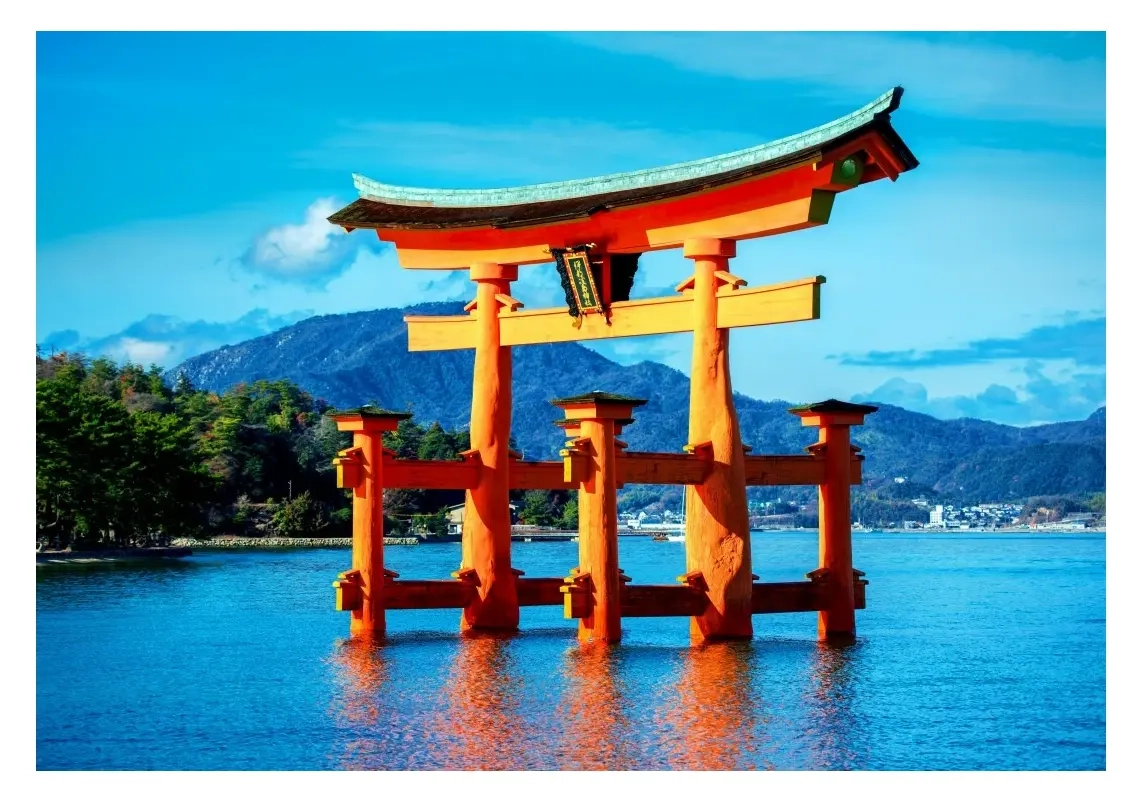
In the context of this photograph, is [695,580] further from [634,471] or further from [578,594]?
[634,471]

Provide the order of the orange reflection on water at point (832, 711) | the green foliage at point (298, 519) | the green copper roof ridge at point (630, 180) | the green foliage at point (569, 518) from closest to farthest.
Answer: the orange reflection on water at point (832, 711)
the green copper roof ridge at point (630, 180)
the green foliage at point (298, 519)
the green foliage at point (569, 518)

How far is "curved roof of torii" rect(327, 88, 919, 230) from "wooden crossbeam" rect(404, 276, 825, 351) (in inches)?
46.9

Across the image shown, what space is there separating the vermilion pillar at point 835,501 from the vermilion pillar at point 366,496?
502 centimetres

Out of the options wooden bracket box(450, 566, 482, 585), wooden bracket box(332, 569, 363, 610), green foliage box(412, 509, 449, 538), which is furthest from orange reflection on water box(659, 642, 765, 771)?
green foliage box(412, 509, 449, 538)

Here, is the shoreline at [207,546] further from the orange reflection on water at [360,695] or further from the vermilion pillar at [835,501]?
the vermilion pillar at [835,501]

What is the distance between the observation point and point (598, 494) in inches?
737

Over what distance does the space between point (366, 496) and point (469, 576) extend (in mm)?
1825

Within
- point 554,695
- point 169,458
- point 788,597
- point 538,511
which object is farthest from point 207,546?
point 554,695

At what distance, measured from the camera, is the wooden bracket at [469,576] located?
21.1 m

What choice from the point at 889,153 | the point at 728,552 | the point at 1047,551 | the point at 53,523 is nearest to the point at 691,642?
the point at 728,552

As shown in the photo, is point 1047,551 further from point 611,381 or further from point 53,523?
point 611,381

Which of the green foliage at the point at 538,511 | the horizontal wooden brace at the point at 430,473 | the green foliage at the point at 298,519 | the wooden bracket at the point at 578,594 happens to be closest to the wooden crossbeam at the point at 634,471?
the horizontal wooden brace at the point at 430,473

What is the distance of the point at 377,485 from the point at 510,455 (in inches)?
89.8

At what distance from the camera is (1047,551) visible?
2911 inches
